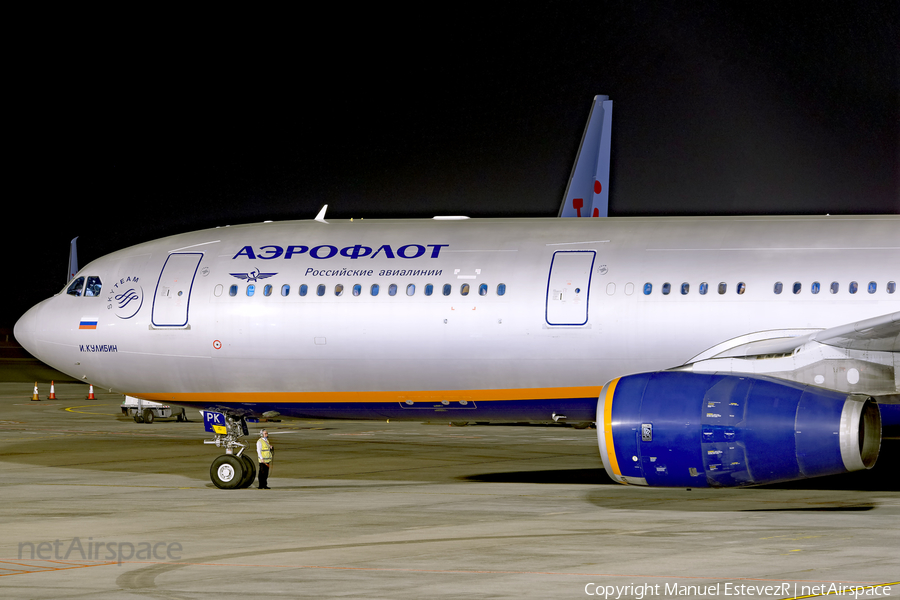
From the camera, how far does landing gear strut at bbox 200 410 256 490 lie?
66.1 feet

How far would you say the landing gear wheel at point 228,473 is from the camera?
792 inches

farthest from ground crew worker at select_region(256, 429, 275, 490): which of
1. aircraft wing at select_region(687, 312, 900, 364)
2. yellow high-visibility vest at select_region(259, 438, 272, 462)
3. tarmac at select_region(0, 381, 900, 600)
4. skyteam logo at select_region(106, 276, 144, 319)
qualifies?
aircraft wing at select_region(687, 312, 900, 364)

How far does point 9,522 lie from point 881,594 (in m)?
11.3

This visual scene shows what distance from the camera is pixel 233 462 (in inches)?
795

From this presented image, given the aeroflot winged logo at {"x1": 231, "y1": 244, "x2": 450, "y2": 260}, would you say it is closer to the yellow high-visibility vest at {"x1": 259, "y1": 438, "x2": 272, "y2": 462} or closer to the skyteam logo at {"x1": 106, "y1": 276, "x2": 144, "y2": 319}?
the skyteam logo at {"x1": 106, "y1": 276, "x2": 144, "y2": 319}

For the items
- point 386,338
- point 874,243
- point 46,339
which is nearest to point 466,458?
point 386,338

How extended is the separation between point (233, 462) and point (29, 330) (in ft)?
15.2

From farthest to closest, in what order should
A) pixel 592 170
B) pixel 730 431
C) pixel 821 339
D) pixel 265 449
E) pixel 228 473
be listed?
pixel 592 170 < pixel 228 473 < pixel 265 449 < pixel 821 339 < pixel 730 431

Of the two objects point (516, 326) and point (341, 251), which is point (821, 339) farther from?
point (341, 251)

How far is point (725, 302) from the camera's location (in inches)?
715

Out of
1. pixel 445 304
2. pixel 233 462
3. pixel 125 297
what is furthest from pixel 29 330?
pixel 445 304

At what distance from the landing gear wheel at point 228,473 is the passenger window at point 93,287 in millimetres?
3822

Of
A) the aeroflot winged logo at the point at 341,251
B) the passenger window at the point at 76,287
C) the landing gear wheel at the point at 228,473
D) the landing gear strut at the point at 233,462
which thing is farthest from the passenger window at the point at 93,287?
the landing gear wheel at the point at 228,473

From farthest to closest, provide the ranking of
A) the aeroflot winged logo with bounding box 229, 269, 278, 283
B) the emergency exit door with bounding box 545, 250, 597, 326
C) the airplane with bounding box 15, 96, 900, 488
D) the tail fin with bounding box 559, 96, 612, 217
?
the tail fin with bounding box 559, 96, 612, 217, the aeroflot winged logo with bounding box 229, 269, 278, 283, the emergency exit door with bounding box 545, 250, 597, 326, the airplane with bounding box 15, 96, 900, 488
